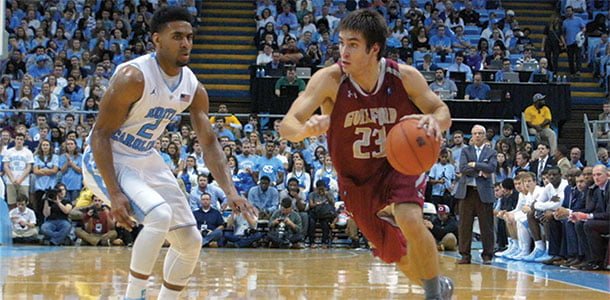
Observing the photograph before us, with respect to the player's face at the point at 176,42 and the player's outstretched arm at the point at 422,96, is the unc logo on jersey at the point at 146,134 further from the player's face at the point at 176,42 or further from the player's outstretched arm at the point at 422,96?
the player's outstretched arm at the point at 422,96

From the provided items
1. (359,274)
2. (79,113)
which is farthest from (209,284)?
(79,113)

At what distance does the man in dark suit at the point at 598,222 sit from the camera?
1209cm

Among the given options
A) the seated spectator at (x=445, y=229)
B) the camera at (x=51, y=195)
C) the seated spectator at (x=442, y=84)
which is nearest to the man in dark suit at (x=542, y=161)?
the seated spectator at (x=445, y=229)

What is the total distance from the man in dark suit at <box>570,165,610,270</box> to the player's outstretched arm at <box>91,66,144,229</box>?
7695 millimetres

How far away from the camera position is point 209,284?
31.4 ft

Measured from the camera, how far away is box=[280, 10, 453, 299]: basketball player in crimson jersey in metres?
6.12

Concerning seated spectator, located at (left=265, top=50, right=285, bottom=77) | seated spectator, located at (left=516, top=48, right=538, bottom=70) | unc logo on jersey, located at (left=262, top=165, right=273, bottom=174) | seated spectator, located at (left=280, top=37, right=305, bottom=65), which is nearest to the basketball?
unc logo on jersey, located at (left=262, top=165, right=273, bottom=174)

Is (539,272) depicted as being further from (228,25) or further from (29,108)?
(228,25)

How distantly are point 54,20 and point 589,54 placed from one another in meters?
13.3

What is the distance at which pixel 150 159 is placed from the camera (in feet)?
21.0

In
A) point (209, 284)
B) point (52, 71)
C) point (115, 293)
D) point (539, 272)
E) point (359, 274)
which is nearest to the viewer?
point (115, 293)

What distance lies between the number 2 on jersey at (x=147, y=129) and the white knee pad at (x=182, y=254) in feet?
2.19

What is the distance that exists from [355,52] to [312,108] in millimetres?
470

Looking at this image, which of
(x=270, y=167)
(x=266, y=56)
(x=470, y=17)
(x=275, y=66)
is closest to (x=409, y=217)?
(x=270, y=167)
